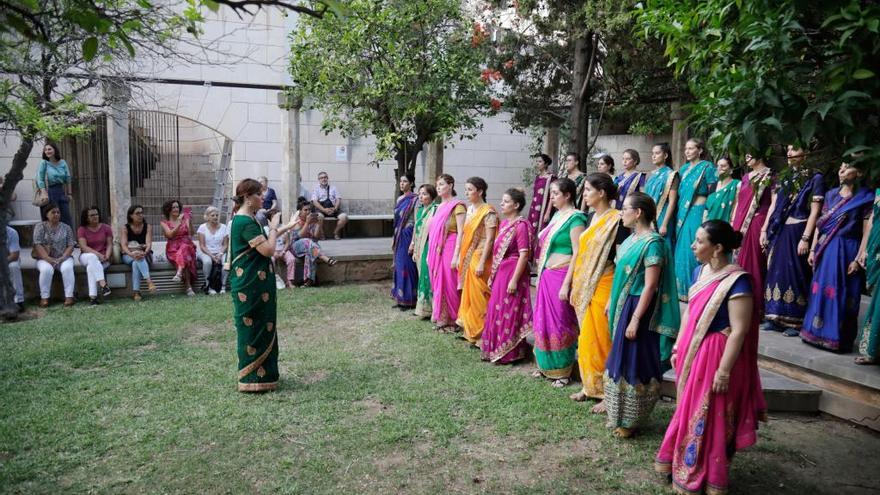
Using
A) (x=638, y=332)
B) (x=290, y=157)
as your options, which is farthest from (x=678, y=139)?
(x=638, y=332)

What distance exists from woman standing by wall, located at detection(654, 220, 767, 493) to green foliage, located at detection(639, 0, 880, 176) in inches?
31.6

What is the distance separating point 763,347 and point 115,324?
652 cm

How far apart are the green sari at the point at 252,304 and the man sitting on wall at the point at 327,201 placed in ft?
26.6

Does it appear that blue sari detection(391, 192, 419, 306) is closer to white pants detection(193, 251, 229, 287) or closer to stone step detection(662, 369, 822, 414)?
white pants detection(193, 251, 229, 287)

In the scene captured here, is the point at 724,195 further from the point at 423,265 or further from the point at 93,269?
the point at 93,269

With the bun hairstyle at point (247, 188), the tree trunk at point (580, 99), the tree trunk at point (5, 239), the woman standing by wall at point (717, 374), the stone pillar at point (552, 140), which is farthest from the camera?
the stone pillar at point (552, 140)

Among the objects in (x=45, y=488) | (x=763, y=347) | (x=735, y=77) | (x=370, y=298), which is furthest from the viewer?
(x=370, y=298)

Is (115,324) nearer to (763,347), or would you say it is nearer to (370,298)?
(370,298)

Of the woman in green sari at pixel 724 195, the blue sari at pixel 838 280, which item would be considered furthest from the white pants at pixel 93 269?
the blue sari at pixel 838 280

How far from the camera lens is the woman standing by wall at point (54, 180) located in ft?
29.8

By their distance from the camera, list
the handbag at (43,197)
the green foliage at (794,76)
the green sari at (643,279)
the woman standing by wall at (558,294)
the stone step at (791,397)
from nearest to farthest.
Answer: the green foliage at (794,76), the green sari at (643,279), the stone step at (791,397), the woman standing by wall at (558,294), the handbag at (43,197)

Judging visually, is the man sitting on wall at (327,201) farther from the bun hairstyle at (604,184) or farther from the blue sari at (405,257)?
the bun hairstyle at (604,184)

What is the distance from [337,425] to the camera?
14.3 feet

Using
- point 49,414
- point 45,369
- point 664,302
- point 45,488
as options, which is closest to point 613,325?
point 664,302
